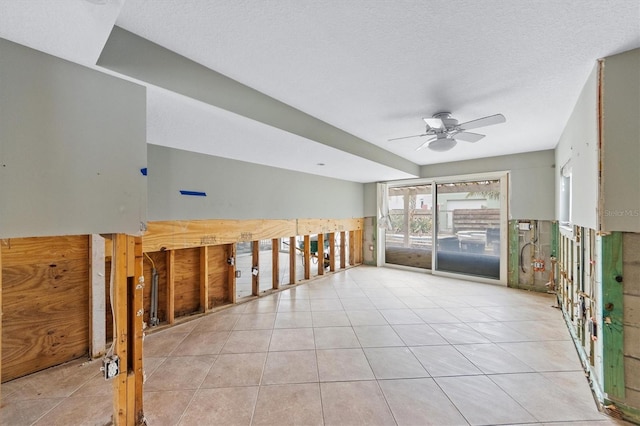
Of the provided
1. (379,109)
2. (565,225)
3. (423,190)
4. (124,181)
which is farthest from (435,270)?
(124,181)

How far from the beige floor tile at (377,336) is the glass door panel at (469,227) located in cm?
315

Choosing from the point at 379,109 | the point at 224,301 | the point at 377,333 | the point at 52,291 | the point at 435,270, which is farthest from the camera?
the point at 435,270

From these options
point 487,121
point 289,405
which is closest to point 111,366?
point 289,405

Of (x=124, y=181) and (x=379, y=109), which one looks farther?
(x=379, y=109)

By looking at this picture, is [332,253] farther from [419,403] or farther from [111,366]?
[111,366]

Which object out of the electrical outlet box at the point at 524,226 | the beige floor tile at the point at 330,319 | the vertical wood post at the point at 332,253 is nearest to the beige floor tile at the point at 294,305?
the beige floor tile at the point at 330,319

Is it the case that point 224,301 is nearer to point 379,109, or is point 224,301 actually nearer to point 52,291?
point 52,291

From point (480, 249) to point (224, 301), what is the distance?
5564 millimetres

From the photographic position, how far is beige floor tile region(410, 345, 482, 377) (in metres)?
2.14

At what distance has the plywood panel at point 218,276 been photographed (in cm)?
365

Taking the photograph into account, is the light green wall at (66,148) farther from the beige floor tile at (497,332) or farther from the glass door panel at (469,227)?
the glass door panel at (469,227)

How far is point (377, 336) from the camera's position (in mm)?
2773

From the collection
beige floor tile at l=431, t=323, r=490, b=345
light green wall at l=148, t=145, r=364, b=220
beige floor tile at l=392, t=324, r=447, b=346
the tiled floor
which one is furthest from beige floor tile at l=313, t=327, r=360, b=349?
light green wall at l=148, t=145, r=364, b=220

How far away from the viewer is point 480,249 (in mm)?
5637
